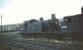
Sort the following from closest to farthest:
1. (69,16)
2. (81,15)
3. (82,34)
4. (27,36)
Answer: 1. (82,34)
2. (27,36)
3. (81,15)
4. (69,16)

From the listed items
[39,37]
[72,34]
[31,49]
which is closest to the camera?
[31,49]

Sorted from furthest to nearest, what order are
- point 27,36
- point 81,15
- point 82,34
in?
point 81,15 → point 27,36 → point 82,34

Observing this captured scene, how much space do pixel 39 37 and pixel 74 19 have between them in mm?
12368

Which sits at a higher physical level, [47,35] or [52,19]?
[52,19]

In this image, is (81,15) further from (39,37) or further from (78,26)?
(39,37)

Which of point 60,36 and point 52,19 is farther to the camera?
point 52,19

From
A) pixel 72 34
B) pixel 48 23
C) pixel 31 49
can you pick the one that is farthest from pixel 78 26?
pixel 31 49

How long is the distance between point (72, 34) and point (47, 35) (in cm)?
511

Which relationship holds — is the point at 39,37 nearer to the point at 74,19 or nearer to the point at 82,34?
the point at 82,34

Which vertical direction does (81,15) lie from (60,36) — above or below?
above

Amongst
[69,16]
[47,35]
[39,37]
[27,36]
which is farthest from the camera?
[69,16]

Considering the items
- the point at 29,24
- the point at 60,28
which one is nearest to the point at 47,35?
the point at 60,28

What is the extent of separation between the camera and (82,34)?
22.1 meters

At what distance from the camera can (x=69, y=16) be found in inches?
1674
